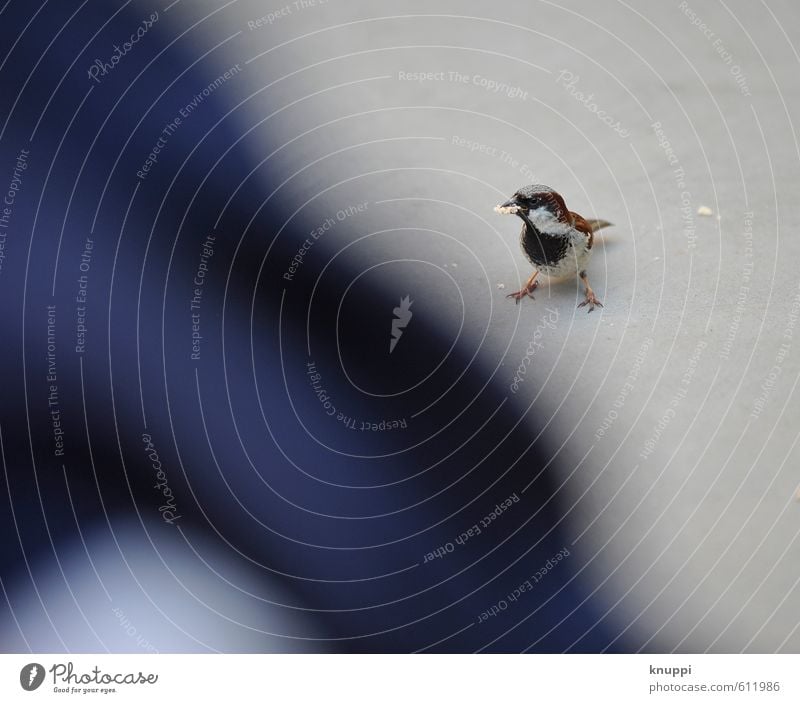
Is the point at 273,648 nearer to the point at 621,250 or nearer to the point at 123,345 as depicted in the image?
the point at 123,345

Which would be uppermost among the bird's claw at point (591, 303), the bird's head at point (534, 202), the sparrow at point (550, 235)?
the bird's head at point (534, 202)

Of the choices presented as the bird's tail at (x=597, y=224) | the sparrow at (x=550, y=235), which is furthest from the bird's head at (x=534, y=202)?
the bird's tail at (x=597, y=224)

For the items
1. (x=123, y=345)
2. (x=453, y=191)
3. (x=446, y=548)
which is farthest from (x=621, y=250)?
(x=123, y=345)

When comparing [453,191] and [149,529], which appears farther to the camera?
[453,191]

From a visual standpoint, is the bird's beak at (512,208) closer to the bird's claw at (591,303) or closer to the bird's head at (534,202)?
the bird's head at (534,202)

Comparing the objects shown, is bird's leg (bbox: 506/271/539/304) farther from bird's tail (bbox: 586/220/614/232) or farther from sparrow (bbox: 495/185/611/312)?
bird's tail (bbox: 586/220/614/232)
